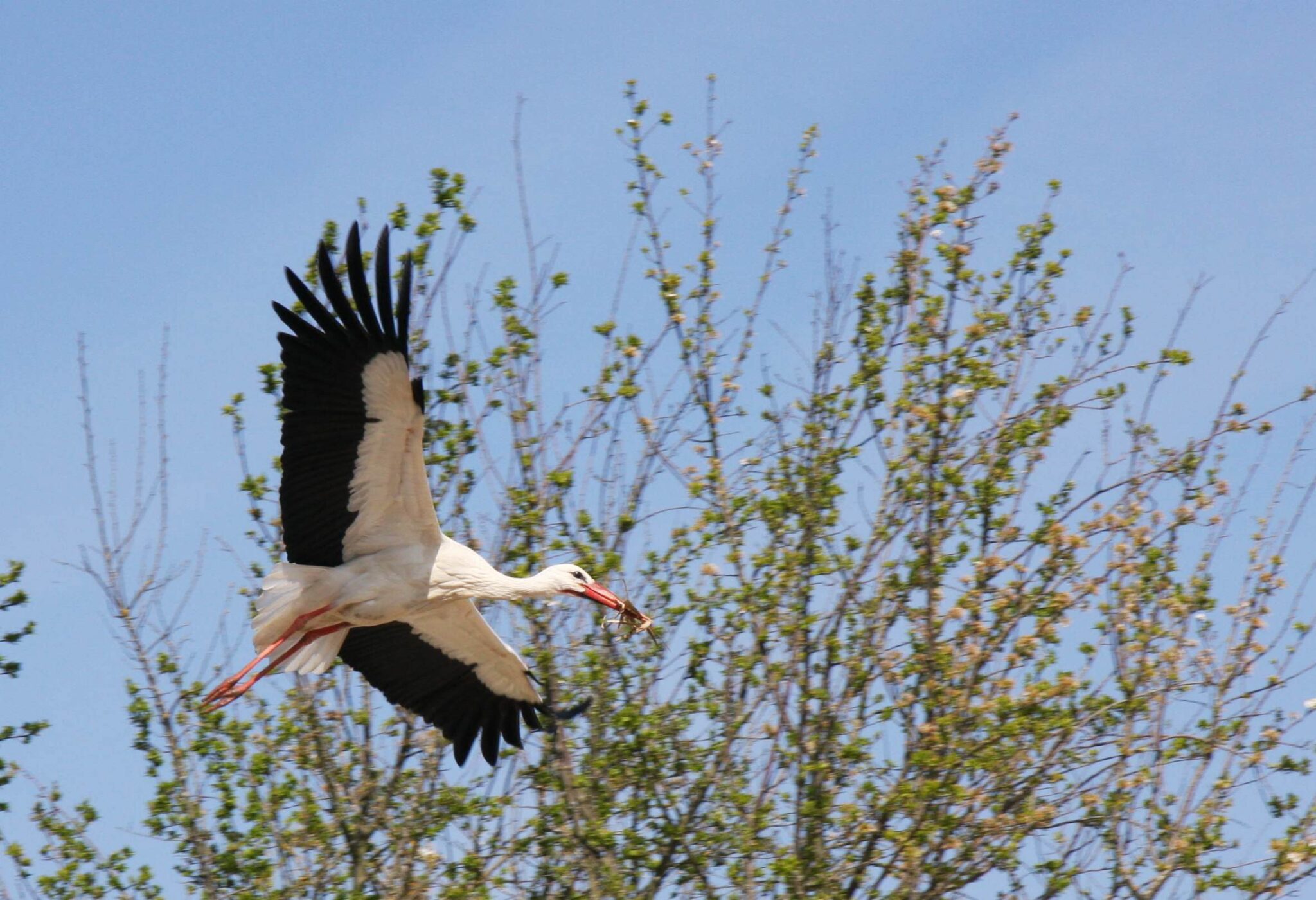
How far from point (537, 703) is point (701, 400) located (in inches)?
74.6

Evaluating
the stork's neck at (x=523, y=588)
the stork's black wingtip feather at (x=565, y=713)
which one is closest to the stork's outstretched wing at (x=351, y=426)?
the stork's neck at (x=523, y=588)

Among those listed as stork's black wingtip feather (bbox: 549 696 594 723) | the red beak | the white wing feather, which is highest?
the white wing feather

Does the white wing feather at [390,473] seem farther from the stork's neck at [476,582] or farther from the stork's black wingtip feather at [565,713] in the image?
the stork's black wingtip feather at [565,713]

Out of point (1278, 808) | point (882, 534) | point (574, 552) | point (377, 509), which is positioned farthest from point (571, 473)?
point (1278, 808)

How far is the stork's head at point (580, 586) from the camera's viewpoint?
31.0ft

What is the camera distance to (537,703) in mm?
10242

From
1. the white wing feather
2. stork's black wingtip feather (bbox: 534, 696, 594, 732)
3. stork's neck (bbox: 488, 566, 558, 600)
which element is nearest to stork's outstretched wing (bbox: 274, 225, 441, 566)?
the white wing feather

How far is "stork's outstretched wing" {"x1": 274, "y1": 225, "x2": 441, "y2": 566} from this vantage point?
28.6 ft

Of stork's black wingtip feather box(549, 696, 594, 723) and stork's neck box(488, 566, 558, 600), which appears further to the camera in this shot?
stork's neck box(488, 566, 558, 600)

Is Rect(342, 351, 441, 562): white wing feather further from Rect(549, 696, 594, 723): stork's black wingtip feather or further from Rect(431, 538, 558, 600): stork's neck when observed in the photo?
Rect(549, 696, 594, 723): stork's black wingtip feather

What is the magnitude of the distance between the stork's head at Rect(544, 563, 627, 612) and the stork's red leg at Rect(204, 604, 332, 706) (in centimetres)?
119

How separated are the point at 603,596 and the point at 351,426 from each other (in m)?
1.53

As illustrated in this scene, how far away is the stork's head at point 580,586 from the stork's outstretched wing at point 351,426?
2.15 ft

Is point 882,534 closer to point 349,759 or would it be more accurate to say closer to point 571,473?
point 571,473
